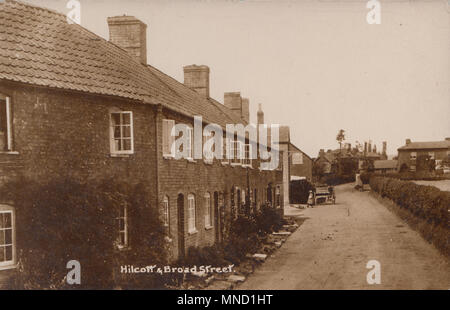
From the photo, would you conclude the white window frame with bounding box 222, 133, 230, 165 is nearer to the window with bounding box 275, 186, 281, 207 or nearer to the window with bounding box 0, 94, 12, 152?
the window with bounding box 0, 94, 12, 152

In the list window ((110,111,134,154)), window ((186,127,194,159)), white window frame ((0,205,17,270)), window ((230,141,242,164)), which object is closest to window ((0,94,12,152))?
white window frame ((0,205,17,270))

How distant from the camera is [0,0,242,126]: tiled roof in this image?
12.0 metres

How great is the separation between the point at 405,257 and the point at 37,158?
1390 centimetres

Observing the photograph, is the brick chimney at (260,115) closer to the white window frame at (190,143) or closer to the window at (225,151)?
Result: the window at (225,151)

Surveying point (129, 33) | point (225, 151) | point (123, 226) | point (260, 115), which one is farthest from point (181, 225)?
point (260, 115)

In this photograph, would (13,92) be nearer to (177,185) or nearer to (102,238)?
(102,238)

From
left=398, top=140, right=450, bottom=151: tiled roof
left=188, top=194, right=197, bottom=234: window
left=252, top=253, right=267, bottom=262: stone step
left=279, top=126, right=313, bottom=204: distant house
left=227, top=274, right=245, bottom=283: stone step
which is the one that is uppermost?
left=398, top=140, right=450, bottom=151: tiled roof

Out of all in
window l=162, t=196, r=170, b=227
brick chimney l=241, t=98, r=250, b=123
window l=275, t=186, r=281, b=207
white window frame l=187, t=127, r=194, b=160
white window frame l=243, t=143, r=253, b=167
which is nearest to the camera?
window l=162, t=196, r=170, b=227

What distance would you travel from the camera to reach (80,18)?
13.7 meters

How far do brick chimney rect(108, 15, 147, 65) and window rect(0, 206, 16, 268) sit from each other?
31.9ft

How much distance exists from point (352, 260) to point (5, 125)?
13.5 meters

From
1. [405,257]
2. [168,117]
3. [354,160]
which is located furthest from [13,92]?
[354,160]

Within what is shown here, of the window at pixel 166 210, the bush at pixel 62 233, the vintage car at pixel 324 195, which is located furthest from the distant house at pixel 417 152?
the bush at pixel 62 233

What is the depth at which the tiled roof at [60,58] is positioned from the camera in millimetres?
11969
